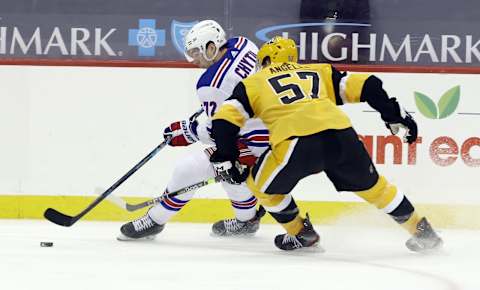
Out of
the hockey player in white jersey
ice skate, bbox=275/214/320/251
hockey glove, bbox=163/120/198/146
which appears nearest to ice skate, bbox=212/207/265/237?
the hockey player in white jersey

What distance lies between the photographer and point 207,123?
14.0 feet

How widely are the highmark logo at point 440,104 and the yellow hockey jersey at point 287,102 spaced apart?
138cm

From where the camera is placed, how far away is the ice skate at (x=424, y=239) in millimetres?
3979

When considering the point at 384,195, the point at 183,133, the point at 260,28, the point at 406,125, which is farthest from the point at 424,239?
the point at 260,28

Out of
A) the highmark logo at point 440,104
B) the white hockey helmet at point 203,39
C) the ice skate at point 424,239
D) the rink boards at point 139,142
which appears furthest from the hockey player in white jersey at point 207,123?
the highmark logo at point 440,104

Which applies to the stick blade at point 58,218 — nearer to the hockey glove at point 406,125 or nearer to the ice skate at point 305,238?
the ice skate at point 305,238

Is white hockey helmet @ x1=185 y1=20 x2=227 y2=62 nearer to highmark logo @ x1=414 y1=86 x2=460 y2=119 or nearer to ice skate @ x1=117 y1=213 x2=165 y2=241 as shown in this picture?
ice skate @ x1=117 y1=213 x2=165 y2=241

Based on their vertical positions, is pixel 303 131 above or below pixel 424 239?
above

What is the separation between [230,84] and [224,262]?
0.80 meters

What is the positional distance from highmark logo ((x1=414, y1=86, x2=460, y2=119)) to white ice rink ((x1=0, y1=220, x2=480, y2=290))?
0.64 m

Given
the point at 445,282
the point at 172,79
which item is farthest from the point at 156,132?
the point at 445,282

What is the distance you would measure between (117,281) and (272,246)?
1201 mm

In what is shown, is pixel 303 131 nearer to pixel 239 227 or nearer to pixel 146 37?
pixel 239 227

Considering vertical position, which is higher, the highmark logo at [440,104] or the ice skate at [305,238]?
the highmark logo at [440,104]
